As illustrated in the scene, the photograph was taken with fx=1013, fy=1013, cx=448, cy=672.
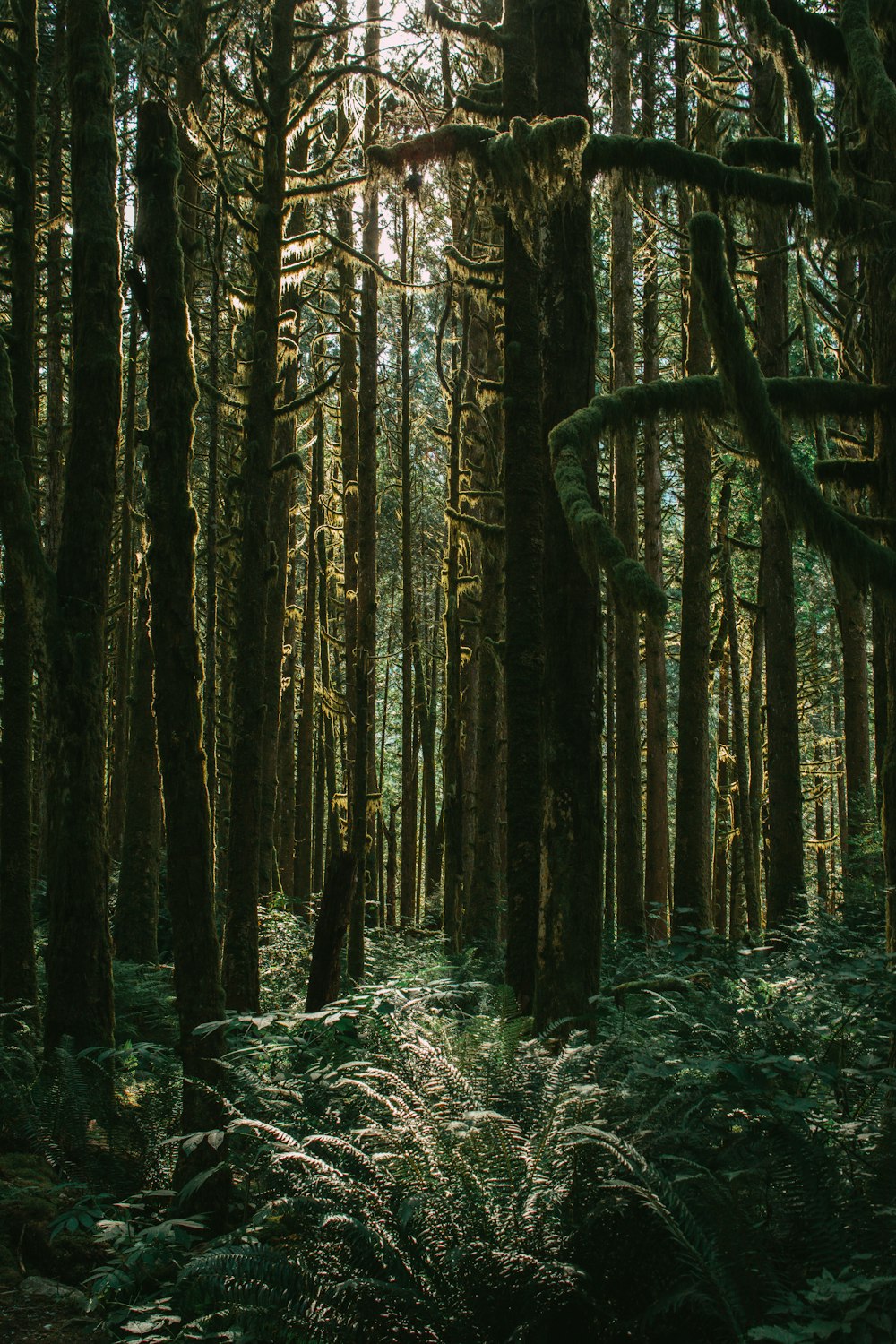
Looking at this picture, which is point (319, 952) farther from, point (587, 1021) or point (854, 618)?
point (854, 618)

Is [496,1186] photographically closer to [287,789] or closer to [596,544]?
[596,544]

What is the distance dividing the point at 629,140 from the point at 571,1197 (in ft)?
19.2

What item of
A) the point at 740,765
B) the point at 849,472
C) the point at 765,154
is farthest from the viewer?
the point at 740,765

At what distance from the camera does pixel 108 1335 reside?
14.0 ft

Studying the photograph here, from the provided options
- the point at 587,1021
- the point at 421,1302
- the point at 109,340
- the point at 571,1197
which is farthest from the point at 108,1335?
the point at 109,340

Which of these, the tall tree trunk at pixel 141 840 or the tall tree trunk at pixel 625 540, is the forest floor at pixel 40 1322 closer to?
the tall tree trunk at pixel 141 840

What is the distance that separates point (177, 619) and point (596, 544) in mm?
2596

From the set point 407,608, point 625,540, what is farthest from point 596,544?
point 407,608

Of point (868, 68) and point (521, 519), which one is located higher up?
point (868, 68)

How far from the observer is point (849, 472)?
19.1 feet

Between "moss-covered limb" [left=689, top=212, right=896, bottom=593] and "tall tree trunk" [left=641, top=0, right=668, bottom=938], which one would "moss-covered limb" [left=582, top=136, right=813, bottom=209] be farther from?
"tall tree trunk" [left=641, top=0, right=668, bottom=938]

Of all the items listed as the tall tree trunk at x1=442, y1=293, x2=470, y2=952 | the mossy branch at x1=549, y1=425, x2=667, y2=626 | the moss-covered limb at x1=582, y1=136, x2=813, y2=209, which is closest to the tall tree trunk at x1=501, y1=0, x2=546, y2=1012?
the moss-covered limb at x1=582, y1=136, x2=813, y2=209

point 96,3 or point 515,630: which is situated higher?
point 96,3

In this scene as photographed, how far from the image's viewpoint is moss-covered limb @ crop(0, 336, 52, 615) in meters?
8.29
